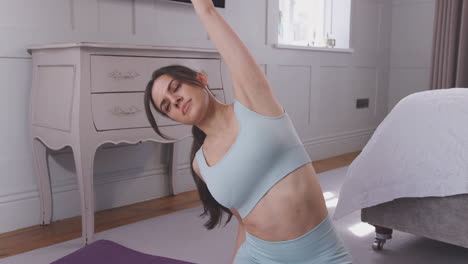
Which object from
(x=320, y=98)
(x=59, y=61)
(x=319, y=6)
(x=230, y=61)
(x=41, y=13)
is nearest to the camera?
(x=230, y=61)

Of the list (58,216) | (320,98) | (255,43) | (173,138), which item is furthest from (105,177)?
(320,98)

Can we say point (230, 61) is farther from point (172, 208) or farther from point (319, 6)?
point (319, 6)

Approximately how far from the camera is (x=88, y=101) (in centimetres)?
202

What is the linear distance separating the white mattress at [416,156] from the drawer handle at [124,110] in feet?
3.39

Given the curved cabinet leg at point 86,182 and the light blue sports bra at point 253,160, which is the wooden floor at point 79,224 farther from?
the light blue sports bra at point 253,160

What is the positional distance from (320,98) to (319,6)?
3.51ft

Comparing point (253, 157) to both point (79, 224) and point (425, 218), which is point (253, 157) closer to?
point (425, 218)

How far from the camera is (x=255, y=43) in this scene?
3512 mm

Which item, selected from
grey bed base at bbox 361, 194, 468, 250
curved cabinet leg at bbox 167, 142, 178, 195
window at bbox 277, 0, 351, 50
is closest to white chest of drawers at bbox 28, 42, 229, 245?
curved cabinet leg at bbox 167, 142, 178, 195

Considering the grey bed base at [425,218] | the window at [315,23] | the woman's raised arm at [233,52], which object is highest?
the window at [315,23]

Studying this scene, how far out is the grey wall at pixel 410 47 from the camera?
4863 millimetres

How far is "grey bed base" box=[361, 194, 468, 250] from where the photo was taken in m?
1.77

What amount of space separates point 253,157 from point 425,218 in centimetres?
117

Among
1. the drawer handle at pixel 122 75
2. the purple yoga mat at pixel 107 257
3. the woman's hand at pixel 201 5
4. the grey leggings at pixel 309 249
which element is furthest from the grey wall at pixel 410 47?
the woman's hand at pixel 201 5
